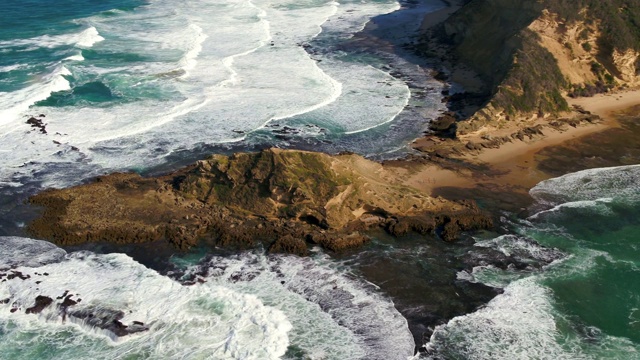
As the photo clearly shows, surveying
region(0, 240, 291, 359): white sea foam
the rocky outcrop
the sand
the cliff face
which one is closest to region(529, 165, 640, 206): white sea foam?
the sand

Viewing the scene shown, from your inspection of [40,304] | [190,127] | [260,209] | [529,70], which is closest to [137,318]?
[40,304]

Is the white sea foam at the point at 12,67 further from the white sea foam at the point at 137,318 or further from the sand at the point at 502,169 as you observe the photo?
the sand at the point at 502,169

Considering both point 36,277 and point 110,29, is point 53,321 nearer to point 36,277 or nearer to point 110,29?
point 36,277

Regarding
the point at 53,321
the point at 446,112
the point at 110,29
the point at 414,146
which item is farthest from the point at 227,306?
the point at 110,29

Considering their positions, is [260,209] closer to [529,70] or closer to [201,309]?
[201,309]

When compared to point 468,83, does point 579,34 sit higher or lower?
higher

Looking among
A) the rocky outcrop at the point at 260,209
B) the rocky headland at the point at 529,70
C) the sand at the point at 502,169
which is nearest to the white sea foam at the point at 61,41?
the rocky outcrop at the point at 260,209

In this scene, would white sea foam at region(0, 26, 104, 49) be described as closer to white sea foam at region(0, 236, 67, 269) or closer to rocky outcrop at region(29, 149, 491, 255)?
rocky outcrop at region(29, 149, 491, 255)
